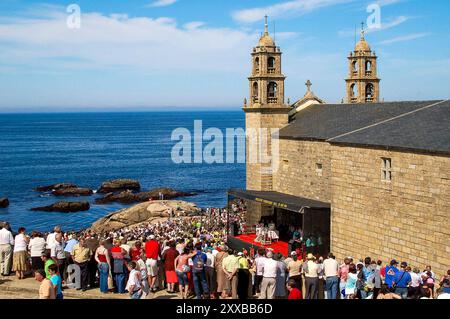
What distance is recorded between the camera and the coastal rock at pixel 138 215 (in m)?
50.1

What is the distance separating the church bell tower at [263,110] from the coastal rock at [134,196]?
117 ft

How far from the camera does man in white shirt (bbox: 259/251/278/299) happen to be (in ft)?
41.8

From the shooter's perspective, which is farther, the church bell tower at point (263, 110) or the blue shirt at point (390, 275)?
the church bell tower at point (263, 110)

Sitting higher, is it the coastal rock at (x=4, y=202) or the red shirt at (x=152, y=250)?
the red shirt at (x=152, y=250)

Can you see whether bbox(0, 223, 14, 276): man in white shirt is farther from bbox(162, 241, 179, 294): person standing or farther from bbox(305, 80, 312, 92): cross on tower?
bbox(305, 80, 312, 92): cross on tower

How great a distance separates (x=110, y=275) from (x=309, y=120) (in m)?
21.8

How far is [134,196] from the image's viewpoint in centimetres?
6975

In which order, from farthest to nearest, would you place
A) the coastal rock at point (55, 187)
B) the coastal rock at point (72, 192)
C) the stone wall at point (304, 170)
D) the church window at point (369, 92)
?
the coastal rock at point (55, 187) < the coastal rock at point (72, 192) < the church window at point (369, 92) < the stone wall at point (304, 170)

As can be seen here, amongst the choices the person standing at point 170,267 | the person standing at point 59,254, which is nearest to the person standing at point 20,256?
the person standing at point 59,254

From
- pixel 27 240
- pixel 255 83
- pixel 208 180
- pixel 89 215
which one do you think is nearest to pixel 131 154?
pixel 208 180

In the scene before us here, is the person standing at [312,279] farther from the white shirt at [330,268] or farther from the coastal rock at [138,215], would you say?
the coastal rock at [138,215]

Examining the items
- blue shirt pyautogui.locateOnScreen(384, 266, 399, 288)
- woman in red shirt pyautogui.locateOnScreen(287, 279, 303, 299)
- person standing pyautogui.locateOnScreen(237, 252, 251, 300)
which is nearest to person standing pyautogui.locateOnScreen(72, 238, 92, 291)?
person standing pyautogui.locateOnScreen(237, 252, 251, 300)

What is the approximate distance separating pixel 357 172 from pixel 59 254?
13161 mm
